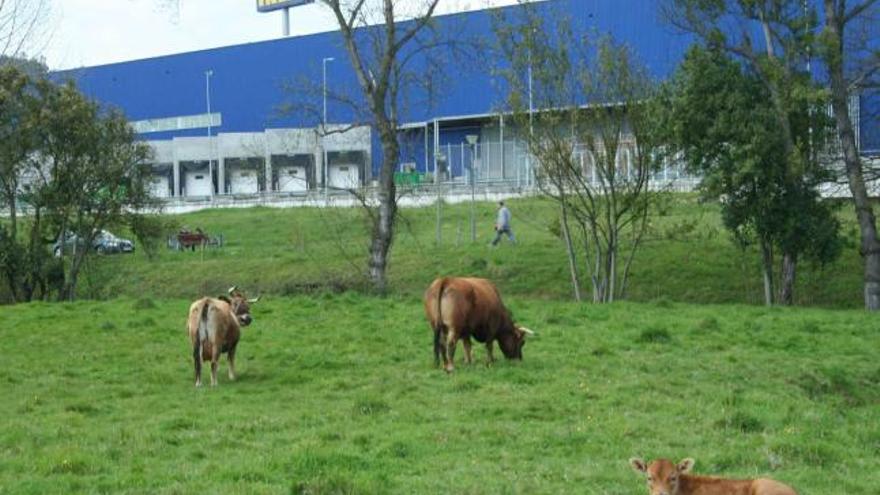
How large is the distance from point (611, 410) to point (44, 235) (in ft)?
87.6

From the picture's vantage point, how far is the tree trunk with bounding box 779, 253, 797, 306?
32.5 meters

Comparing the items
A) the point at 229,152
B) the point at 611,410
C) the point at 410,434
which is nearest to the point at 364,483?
the point at 410,434

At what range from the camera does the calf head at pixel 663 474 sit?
995cm

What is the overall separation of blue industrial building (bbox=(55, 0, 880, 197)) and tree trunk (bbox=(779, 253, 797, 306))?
25.5m

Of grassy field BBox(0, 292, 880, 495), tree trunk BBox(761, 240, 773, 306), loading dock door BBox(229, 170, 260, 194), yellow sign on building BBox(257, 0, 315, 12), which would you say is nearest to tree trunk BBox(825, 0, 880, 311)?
tree trunk BBox(761, 240, 773, 306)

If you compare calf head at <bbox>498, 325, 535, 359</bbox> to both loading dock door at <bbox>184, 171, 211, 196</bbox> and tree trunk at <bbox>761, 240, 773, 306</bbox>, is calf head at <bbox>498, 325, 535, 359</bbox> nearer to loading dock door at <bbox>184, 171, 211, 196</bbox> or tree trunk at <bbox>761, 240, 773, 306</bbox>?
tree trunk at <bbox>761, 240, 773, 306</bbox>

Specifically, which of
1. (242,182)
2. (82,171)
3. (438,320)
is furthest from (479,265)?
(242,182)

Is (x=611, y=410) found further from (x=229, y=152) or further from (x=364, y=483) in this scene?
(x=229, y=152)

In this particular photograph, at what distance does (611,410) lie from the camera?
15.0 m

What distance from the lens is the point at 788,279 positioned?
107 feet

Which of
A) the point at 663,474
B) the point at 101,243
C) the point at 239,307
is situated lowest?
the point at 663,474

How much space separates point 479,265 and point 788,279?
404 inches

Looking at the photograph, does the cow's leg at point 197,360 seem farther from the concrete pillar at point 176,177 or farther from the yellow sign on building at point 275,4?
the yellow sign on building at point 275,4

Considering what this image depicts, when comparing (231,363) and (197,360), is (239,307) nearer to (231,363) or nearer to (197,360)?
(231,363)
